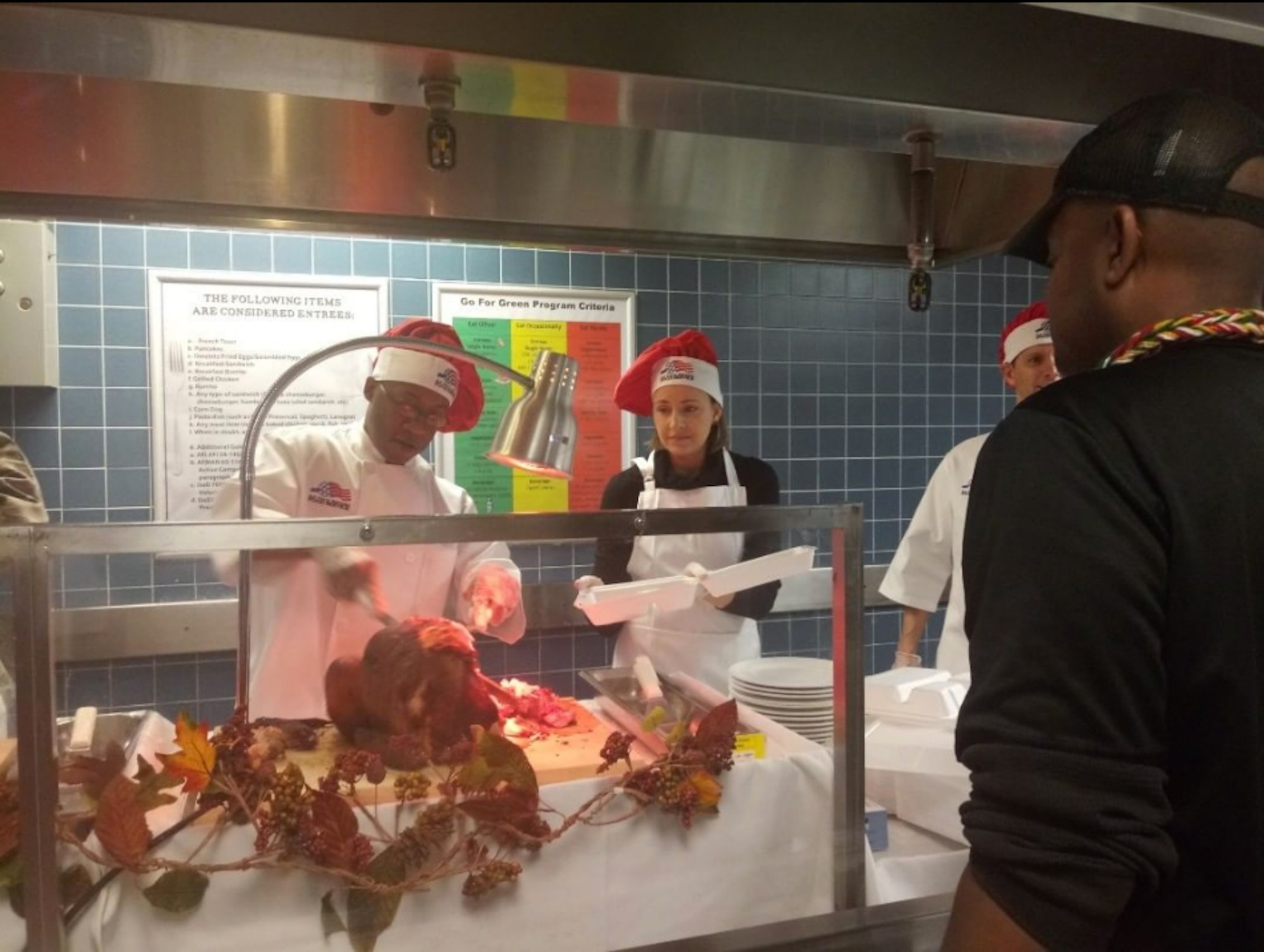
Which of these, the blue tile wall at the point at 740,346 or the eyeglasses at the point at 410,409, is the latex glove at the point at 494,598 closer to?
the blue tile wall at the point at 740,346

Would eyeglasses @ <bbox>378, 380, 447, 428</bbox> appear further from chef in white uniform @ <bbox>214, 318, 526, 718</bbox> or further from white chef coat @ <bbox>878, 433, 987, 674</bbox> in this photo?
white chef coat @ <bbox>878, 433, 987, 674</bbox>

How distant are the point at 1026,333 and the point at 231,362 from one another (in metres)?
1.95

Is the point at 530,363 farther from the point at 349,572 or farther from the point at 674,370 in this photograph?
the point at 349,572

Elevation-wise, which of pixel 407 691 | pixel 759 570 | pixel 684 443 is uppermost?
pixel 684 443

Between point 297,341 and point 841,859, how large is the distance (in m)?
1.88

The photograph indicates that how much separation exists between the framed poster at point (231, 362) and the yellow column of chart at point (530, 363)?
37 cm

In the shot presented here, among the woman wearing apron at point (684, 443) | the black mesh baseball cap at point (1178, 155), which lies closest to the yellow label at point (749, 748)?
the black mesh baseball cap at point (1178, 155)

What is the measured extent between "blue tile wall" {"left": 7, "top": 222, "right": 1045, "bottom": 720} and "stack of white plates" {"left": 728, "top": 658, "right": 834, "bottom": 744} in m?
0.90

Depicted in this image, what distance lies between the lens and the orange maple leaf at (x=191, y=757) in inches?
32.4

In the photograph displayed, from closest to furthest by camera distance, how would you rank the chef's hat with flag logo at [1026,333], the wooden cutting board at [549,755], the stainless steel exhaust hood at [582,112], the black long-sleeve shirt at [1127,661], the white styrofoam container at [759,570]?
the stainless steel exhaust hood at [582,112] → the black long-sleeve shirt at [1127,661] → the wooden cutting board at [549,755] → the white styrofoam container at [759,570] → the chef's hat with flag logo at [1026,333]

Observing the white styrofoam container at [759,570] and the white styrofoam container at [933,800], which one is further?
the white styrofoam container at [933,800]

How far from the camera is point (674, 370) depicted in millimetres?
2211

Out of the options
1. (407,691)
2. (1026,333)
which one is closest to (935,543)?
(1026,333)

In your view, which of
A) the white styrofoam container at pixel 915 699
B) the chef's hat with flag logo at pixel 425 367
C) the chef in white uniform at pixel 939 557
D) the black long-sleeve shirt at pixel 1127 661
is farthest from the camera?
the chef in white uniform at pixel 939 557
